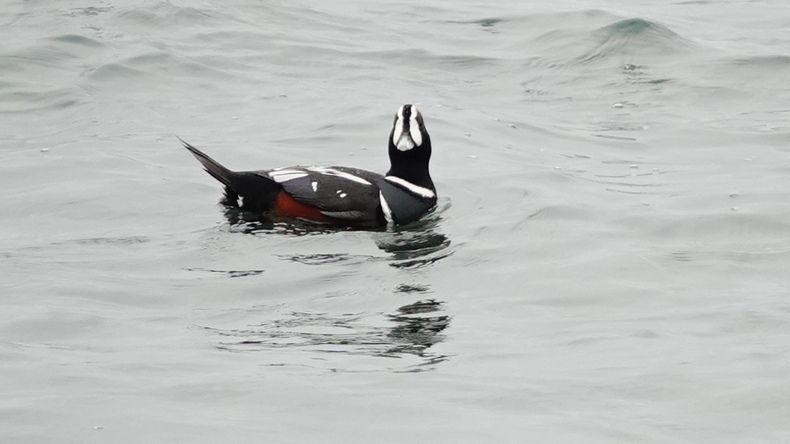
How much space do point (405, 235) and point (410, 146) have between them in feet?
2.75

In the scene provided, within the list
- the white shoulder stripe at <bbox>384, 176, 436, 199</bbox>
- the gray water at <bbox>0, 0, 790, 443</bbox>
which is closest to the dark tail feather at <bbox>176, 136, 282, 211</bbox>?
the gray water at <bbox>0, 0, 790, 443</bbox>

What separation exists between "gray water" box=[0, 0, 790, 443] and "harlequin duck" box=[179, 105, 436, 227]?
0.22 m

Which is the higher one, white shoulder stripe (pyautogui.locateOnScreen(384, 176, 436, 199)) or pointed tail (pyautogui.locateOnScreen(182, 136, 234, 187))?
pointed tail (pyautogui.locateOnScreen(182, 136, 234, 187))

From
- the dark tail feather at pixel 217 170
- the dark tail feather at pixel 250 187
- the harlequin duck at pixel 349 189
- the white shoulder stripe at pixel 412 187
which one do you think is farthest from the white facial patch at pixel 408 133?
the dark tail feather at pixel 217 170

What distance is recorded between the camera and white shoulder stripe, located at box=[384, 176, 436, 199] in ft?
35.7

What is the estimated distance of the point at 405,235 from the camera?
1049 cm

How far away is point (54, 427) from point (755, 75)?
11636mm

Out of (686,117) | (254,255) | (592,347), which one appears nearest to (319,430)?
(592,347)

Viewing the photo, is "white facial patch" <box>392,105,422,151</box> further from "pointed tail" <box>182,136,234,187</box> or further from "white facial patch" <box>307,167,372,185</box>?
"pointed tail" <box>182,136,234,187</box>

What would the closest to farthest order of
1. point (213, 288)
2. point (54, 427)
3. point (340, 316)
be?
point (54, 427) < point (340, 316) < point (213, 288)

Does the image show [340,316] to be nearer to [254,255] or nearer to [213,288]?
[213,288]

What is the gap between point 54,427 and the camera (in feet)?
19.8

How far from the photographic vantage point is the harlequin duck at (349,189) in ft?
34.6

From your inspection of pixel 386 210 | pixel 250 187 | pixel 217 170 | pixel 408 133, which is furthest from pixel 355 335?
pixel 408 133
